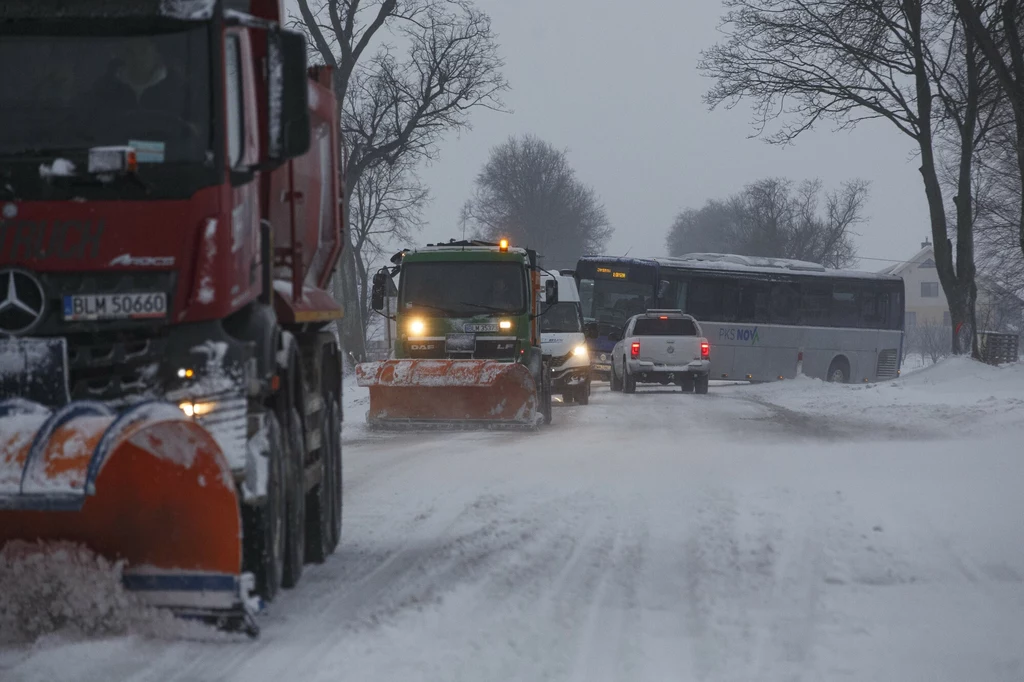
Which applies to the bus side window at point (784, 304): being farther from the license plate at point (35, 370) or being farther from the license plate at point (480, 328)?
the license plate at point (35, 370)

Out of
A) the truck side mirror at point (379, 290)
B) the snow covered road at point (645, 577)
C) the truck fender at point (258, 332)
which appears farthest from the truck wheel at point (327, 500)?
the truck side mirror at point (379, 290)

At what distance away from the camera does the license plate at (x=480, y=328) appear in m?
18.0

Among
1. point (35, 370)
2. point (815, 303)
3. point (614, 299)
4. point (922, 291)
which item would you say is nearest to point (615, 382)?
point (614, 299)

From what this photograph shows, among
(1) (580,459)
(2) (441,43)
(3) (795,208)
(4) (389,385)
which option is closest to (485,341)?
(4) (389,385)

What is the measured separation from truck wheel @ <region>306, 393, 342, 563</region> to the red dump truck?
1.59m

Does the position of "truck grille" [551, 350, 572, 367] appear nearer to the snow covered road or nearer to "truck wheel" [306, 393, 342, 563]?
the snow covered road

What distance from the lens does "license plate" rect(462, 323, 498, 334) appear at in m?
18.0

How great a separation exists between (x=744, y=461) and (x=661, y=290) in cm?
2341

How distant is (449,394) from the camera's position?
16.8 metres

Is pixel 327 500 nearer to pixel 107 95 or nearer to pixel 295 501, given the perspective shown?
pixel 295 501

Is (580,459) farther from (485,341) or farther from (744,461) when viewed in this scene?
(485,341)

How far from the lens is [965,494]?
1055cm

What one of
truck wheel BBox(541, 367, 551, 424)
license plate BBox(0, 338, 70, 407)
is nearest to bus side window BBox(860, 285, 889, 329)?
truck wheel BBox(541, 367, 551, 424)

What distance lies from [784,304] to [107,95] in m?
34.0
